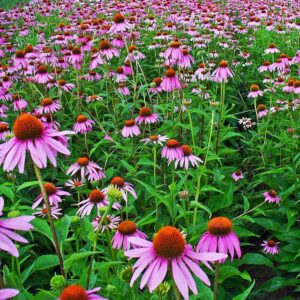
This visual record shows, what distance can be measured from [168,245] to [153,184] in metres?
1.50

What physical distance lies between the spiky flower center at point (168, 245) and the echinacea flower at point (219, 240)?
22 centimetres

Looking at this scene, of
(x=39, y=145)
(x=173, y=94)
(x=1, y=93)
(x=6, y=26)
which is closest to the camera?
(x=39, y=145)

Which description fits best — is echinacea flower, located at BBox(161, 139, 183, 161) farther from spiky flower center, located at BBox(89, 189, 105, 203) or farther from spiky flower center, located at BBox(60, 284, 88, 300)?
spiky flower center, located at BBox(60, 284, 88, 300)

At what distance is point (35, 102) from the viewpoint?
404 cm

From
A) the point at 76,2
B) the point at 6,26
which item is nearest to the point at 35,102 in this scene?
the point at 6,26

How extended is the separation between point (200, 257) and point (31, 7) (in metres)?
8.62

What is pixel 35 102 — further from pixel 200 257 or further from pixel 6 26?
pixel 6 26

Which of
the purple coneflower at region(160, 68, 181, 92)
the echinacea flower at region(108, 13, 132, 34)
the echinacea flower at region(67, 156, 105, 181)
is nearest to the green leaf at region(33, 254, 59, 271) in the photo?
the echinacea flower at region(67, 156, 105, 181)

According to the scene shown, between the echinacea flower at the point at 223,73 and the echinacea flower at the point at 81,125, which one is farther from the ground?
the echinacea flower at the point at 223,73

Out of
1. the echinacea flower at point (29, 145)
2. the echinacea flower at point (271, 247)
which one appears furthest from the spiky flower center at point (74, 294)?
the echinacea flower at point (271, 247)

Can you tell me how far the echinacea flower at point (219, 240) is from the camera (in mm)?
1253

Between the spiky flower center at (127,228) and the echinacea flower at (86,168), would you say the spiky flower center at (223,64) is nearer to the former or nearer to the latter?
the echinacea flower at (86,168)

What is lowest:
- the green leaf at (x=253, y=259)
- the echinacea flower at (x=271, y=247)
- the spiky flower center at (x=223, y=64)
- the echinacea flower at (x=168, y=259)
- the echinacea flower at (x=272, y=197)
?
the echinacea flower at (x=271, y=247)

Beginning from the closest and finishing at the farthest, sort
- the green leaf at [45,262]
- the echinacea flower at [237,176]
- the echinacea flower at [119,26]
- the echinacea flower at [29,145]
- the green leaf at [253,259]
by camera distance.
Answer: the echinacea flower at [29,145] → the green leaf at [45,262] → the green leaf at [253,259] → the echinacea flower at [237,176] → the echinacea flower at [119,26]
